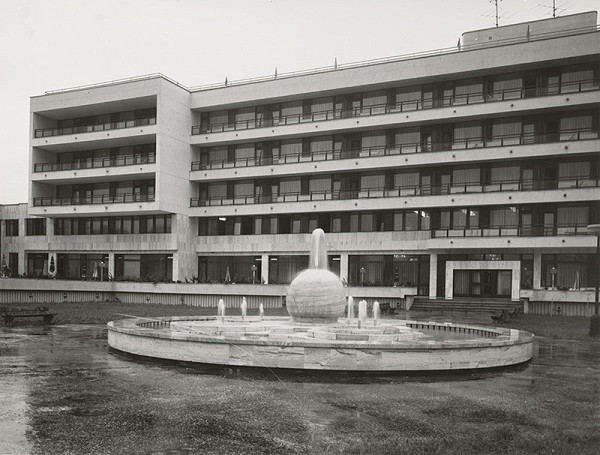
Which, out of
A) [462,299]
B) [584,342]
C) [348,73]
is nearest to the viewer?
[584,342]

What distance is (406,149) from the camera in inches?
2069

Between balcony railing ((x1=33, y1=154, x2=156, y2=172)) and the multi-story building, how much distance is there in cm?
21

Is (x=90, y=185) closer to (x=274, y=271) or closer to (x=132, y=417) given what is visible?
(x=274, y=271)

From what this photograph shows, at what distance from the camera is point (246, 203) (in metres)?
58.1

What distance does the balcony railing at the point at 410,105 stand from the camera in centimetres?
4738

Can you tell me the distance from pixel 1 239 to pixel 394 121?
143 feet

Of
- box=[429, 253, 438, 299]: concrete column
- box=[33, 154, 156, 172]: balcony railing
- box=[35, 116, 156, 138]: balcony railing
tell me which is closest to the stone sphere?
box=[429, 253, 438, 299]: concrete column

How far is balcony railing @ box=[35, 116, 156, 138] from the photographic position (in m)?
57.0

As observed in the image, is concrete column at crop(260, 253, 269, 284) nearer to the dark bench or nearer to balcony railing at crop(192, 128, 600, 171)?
balcony railing at crop(192, 128, 600, 171)

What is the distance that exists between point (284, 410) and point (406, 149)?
4346 centimetres

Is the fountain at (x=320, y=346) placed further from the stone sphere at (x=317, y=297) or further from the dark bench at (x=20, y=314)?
the dark bench at (x=20, y=314)

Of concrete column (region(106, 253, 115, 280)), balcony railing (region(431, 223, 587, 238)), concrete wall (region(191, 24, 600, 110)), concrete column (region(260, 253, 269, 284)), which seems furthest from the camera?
concrete column (region(106, 253, 115, 280))

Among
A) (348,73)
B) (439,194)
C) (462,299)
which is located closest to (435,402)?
(462,299)

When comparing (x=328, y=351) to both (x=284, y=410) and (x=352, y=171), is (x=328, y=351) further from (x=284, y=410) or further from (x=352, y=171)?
(x=352, y=171)
